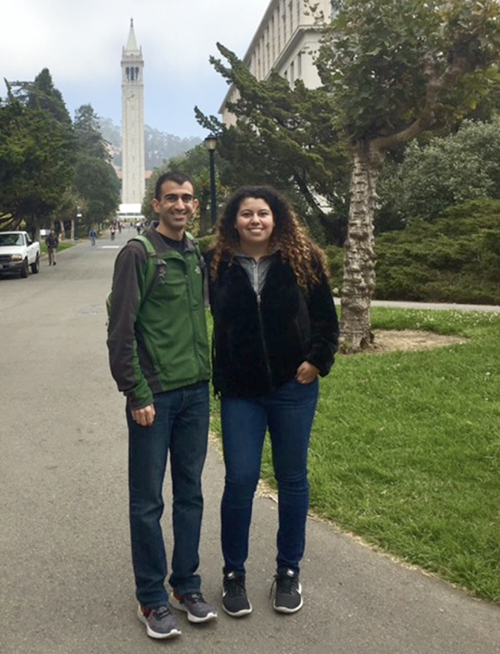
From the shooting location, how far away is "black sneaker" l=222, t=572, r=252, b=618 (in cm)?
323

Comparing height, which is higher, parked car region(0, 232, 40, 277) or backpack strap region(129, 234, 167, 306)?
backpack strap region(129, 234, 167, 306)

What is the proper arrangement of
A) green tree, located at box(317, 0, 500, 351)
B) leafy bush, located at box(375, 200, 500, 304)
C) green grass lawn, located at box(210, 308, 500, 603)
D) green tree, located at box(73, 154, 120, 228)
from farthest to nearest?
green tree, located at box(73, 154, 120, 228)
leafy bush, located at box(375, 200, 500, 304)
green tree, located at box(317, 0, 500, 351)
green grass lawn, located at box(210, 308, 500, 603)

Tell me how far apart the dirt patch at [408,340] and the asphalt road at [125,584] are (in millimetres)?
4331

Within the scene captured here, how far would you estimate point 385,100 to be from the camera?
358 inches

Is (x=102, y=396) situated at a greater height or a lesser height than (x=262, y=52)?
lesser

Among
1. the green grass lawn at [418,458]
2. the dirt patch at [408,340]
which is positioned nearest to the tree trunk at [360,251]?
the dirt patch at [408,340]

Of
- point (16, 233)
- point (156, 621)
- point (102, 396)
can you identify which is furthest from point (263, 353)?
point (16, 233)

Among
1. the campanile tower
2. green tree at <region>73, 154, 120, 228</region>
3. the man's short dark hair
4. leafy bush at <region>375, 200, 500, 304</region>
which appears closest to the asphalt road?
the man's short dark hair

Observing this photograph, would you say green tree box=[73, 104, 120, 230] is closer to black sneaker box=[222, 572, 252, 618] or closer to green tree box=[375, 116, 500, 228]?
green tree box=[375, 116, 500, 228]

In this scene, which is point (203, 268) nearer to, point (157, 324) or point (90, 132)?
point (157, 324)

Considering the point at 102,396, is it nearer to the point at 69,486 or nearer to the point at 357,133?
the point at 69,486

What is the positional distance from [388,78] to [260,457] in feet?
24.1

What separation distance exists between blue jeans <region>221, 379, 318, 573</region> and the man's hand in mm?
371

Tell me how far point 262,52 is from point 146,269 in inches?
3040
